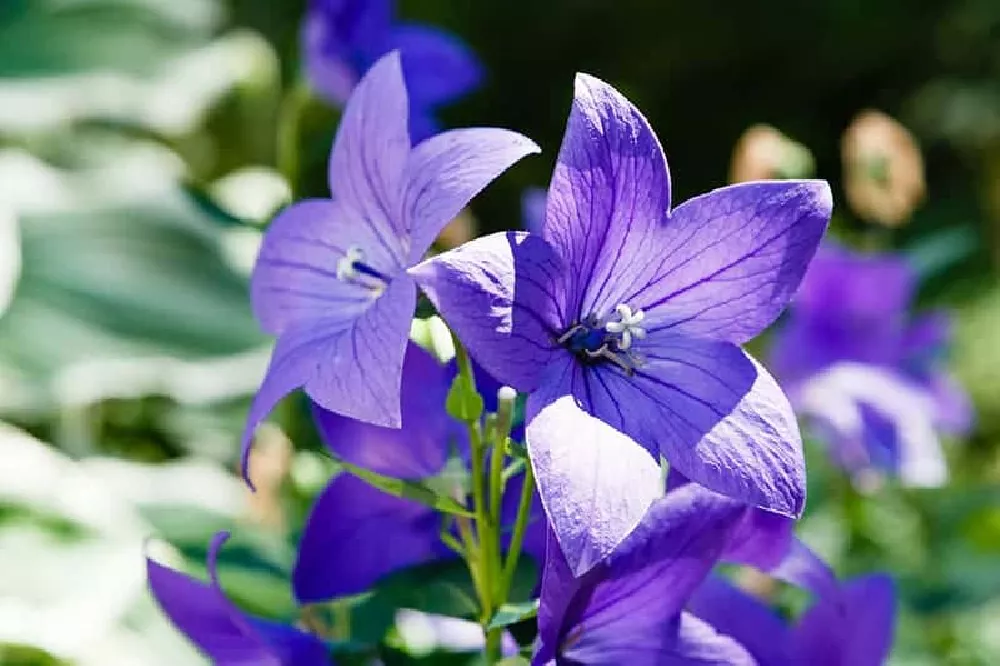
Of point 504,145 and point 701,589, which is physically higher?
point 504,145

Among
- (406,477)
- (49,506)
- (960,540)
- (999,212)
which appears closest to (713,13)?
(999,212)

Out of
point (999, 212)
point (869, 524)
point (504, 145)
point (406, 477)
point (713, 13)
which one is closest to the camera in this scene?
point (504, 145)

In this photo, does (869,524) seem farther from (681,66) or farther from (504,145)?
→ (681,66)

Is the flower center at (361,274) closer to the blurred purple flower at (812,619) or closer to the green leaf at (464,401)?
the green leaf at (464,401)

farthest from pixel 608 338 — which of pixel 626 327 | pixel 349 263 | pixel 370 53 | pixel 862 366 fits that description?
pixel 862 366

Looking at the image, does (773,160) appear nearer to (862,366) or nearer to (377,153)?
(862,366)

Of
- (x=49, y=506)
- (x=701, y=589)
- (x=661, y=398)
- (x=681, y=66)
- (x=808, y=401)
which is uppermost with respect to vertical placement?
(x=661, y=398)

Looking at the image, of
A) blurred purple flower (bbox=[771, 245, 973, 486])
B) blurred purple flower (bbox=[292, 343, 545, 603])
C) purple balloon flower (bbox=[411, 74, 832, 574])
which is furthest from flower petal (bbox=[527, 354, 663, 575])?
blurred purple flower (bbox=[771, 245, 973, 486])

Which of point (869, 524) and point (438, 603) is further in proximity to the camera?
point (869, 524)
